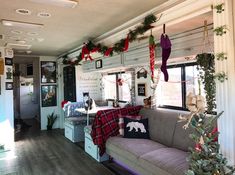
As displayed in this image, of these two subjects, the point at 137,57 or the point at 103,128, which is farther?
the point at 137,57

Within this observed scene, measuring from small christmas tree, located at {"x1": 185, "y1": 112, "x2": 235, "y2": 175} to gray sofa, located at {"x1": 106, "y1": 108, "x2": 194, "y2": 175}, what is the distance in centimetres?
45

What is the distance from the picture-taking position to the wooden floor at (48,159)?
3.42 metres

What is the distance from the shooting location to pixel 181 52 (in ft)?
9.73

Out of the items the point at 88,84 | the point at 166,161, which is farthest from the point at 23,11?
the point at 88,84

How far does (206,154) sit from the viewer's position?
5.62 feet

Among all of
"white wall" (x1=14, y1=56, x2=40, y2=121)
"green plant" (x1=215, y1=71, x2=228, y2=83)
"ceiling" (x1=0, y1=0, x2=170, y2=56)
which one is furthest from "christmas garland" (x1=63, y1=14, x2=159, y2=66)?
"white wall" (x1=14, y1=56, x2=40, y2=121)

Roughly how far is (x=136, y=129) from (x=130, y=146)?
50cm

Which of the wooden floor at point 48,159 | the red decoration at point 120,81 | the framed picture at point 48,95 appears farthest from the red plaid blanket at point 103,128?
the framed picture at point 48,95

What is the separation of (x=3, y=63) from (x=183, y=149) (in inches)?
171

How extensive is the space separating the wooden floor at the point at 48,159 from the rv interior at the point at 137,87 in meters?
0.02

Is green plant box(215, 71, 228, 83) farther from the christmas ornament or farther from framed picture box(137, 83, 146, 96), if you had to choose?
framed picture box(137, 83, 146, 96)

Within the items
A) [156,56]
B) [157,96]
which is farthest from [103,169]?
[156,56]

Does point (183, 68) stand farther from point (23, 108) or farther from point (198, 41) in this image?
point (23, 108)

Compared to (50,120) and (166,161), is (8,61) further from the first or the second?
(166,161)
